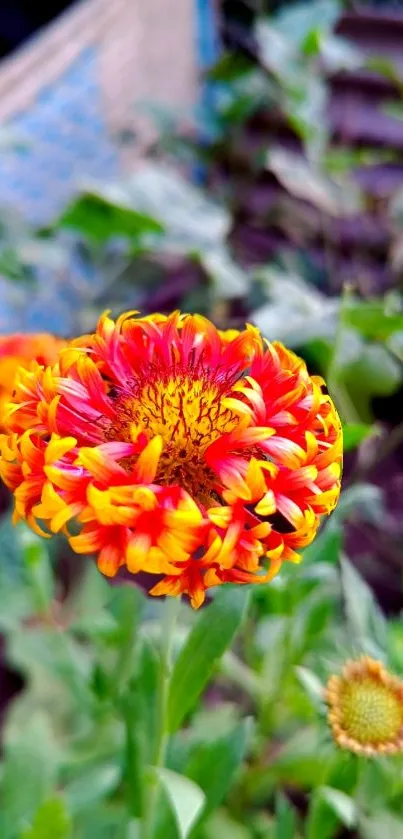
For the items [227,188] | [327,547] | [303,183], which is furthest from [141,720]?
[227,188]

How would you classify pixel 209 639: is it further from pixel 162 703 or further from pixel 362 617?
pixel 362 617

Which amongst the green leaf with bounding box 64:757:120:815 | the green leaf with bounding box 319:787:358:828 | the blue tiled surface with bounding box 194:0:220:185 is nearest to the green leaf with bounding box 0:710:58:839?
the green leaf with bounding box 64:757:120:815

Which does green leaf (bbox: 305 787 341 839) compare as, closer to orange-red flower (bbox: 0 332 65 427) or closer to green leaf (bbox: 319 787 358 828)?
green leaf (bbox: 319 787 358 828)

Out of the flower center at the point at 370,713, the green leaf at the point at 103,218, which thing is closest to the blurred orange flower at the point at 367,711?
Result: the flower center at the point at 370,713

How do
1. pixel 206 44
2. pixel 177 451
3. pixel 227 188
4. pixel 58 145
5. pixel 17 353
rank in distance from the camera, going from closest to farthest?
pixel 177 451 → pixel 17 353 → pixel 58 145 → pixel 227 188 → pixel 206 44

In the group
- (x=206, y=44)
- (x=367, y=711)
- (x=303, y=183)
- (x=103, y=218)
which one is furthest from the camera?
(x=206, y=44)

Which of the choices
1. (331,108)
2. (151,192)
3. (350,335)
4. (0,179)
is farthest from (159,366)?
(331,108)

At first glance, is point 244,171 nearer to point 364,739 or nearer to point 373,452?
point 373,452
